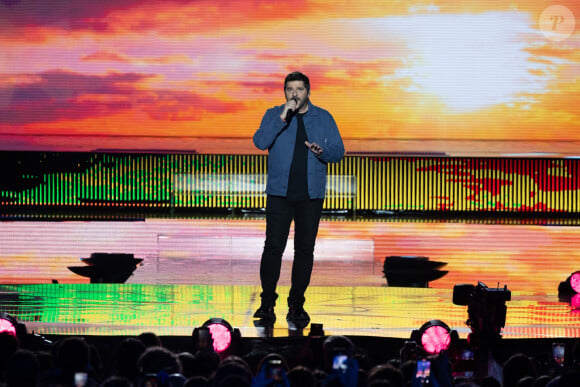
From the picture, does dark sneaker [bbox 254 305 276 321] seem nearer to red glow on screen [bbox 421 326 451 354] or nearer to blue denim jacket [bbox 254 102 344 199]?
blue denim jacket [bbox 254 102 344 199]

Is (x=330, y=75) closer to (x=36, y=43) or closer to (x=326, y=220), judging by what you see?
(x=326, y=220)

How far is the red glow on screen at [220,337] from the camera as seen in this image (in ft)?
11.5

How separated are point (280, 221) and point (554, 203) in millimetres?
4636

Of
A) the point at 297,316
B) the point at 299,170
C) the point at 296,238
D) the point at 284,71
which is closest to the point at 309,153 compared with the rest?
the point at 299,170

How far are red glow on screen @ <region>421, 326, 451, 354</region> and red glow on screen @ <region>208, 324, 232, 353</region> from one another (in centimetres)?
75

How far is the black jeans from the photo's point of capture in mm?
4027

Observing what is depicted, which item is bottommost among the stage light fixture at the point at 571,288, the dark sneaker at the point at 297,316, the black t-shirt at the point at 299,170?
the dark sneaker at the point at 297,316

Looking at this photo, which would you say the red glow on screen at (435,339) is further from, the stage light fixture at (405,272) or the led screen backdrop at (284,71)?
the led screen backdrop at (284,71)

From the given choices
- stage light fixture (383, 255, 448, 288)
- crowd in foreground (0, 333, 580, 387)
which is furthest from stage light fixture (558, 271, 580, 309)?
crowd in foreground (0, 333, 580, 387)

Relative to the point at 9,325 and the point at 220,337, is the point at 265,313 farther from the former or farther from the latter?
the point at 9,325

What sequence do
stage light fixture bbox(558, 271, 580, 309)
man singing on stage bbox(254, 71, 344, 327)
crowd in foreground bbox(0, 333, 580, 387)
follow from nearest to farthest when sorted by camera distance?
crowd in foreground bbox(0, 333, 580, 387) → man singing on stage bbox(254, 71, 344, 327) → stage light fixture bbox(558, 271, 580, 309)

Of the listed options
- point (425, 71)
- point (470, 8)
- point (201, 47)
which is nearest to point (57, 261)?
point (201, 47)

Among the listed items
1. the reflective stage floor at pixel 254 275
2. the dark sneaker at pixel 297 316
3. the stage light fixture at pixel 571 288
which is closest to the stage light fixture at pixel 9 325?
the reflective stage floor at pixel 254 275

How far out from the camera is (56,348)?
3047 millimetres
